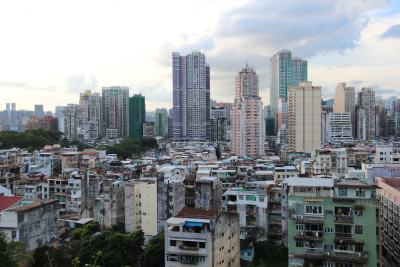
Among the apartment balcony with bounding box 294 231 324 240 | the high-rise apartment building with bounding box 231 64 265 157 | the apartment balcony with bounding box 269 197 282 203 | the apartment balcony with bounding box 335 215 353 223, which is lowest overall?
the apartment balcony with bounding box 294 231 324 240

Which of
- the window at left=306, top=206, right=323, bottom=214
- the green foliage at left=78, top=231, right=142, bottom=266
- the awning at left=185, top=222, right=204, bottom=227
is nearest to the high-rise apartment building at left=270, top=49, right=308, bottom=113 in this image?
the green foliage at left=78, top=231, right=142, bottom=266

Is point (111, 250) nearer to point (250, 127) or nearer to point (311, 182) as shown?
point (311, 182)

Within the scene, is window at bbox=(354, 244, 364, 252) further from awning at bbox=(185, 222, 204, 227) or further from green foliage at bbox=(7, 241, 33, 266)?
green foliage at bbox=(7, 241, 33, 266)

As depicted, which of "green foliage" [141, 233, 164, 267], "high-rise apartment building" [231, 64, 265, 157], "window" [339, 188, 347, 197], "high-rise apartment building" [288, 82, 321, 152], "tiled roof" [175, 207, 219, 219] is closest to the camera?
"window" [339, 188, 347, 197]

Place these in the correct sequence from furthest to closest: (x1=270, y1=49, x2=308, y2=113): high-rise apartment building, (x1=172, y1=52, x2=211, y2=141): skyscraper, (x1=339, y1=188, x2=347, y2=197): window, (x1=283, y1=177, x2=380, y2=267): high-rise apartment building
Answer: (x1=270, y1=49, x2=308, y2=113): high-rise apartment building, (x1=172, y1=52, x2=211, y2=141): skyscraper, (x1=339, y1=188, x2=347, y2=197): window, (x1=283, y1=177, x2=380, y2=267): high-rise apartment building

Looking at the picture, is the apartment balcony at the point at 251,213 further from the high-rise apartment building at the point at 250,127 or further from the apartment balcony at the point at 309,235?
the high-rise apartment building at the point at 250,127

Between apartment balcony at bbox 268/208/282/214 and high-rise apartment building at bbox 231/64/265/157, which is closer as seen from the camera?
apartment balcony at bbox 268/208/282/214

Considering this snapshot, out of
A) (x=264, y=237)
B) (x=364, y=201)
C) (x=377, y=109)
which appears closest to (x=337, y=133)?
(x=377, y=109)

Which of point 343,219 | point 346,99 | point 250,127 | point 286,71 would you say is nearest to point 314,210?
point 343,219
